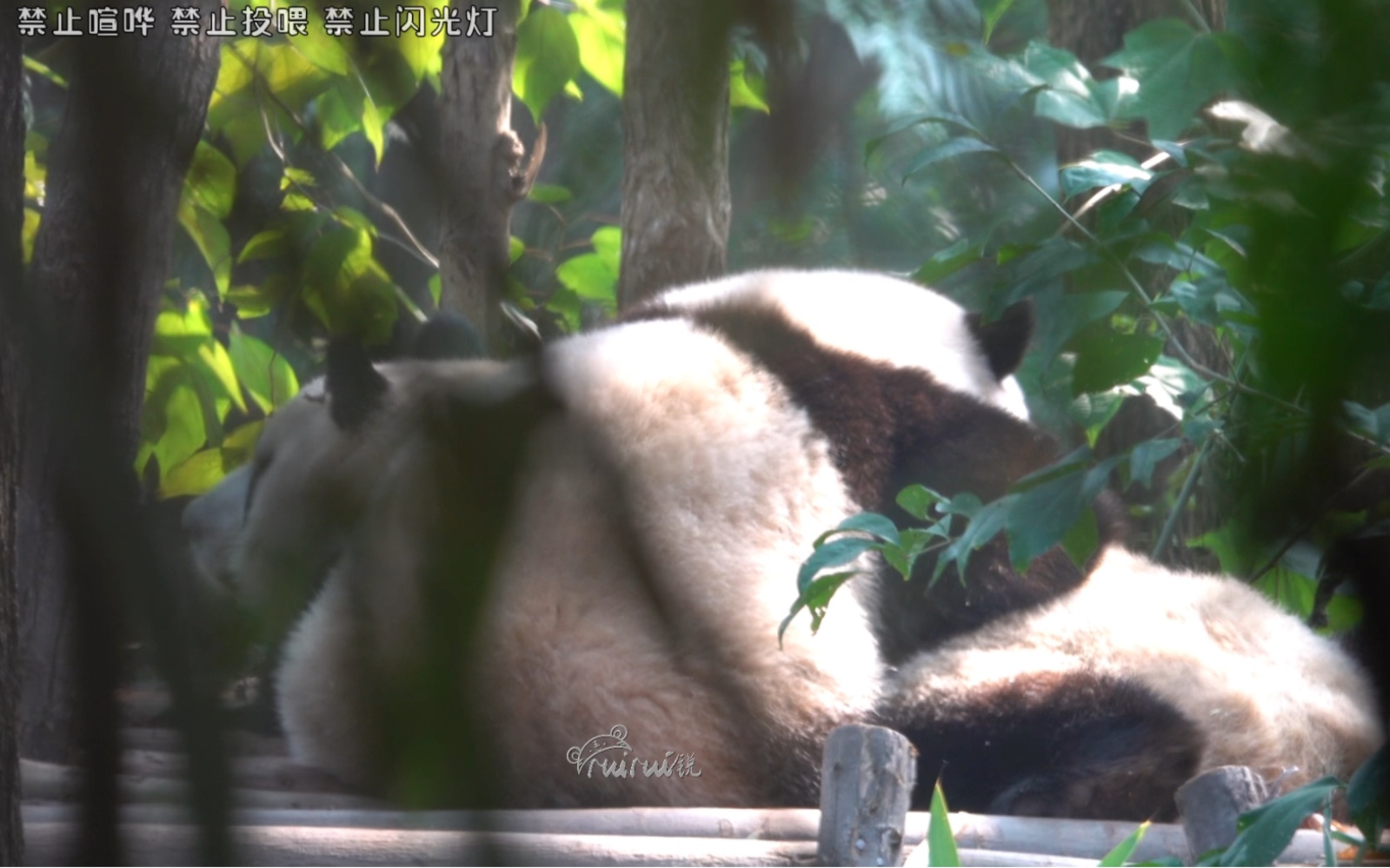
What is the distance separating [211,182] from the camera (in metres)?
0.40

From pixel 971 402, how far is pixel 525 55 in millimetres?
1280

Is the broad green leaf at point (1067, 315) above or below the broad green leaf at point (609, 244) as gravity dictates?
below

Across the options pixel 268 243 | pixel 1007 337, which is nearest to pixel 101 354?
pixel 268 243

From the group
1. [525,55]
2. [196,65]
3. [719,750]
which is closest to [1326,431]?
[196,65]

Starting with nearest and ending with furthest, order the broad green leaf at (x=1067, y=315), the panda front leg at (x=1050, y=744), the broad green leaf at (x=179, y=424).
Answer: the broad green leaf at (x=179, y=424) → the broad green leaf at (x=1067, y=315) → the panda front leg at (x=1050, y=744)

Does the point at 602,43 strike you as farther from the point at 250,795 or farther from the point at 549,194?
the point at 250,795

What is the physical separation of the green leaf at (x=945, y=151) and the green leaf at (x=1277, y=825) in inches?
15.6

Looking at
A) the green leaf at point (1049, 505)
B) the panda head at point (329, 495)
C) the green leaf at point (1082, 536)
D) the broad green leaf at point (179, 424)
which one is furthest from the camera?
the green leaf at point (1082, 536)

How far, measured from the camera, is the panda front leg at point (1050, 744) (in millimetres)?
1549

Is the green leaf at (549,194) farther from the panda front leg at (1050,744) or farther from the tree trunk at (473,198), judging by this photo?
the panda front leg at (1050,744)

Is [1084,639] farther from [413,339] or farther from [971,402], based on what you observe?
[413,339]

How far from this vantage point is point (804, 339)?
1.73 m

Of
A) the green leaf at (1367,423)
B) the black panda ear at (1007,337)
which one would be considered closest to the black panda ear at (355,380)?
the green leaf at (1367,423)

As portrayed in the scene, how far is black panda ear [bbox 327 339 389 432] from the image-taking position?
44 centimetres
